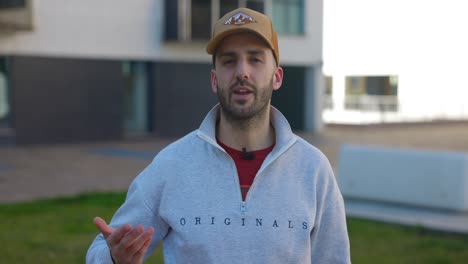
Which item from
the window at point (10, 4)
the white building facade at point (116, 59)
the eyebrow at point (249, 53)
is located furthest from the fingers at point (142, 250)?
the window at point (10, 4)

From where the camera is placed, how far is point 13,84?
20.0m

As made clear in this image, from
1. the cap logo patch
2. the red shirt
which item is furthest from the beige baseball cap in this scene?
the red shirt

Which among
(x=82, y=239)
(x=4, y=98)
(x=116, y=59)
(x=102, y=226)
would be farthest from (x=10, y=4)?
(x=102, y=226)

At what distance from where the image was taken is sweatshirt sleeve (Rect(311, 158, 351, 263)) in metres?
2.61

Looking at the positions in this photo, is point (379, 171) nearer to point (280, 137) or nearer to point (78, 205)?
point (78, 205)

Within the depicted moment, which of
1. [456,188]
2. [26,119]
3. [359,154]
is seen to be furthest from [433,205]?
[26,119]

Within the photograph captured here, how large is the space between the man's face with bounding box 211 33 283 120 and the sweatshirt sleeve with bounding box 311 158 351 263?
38 cm

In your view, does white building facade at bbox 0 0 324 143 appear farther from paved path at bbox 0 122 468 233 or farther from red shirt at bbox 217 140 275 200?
red shirt at bbox 217 140 275 200

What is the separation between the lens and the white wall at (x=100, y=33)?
2017cm

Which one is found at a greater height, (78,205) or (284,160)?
(284,160)

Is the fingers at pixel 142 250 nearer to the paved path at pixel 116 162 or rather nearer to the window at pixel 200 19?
the paved path at pixel 116 162

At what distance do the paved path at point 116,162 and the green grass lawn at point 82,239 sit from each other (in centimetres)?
57

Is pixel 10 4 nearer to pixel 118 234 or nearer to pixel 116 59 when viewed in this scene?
pixel 116 59

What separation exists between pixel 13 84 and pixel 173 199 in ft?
60.8
